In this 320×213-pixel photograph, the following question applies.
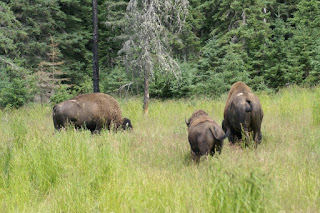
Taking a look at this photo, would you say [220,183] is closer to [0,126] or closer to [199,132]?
[199,132]

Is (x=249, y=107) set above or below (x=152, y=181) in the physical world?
above

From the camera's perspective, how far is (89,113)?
834 cm

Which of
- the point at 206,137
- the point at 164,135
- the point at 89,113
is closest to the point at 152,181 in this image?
the point at 206,137

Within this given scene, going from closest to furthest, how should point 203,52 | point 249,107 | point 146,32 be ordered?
1. point 249,107
2. point 146,32
3. point 203,52

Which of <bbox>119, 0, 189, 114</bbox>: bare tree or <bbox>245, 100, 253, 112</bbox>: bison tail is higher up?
<bbox>119, 0, 189, 114</bbox>: bare tree

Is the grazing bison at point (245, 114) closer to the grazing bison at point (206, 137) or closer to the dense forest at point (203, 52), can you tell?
the grazing bison at point (206, 137)

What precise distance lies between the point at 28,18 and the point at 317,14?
21221 millimetres

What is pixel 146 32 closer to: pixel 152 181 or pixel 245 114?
pixel 245 114

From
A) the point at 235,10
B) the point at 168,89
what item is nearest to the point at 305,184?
the point at 168,89

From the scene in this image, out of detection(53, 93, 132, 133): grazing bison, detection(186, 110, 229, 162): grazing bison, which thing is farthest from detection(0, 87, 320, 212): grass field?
detection(53, 93, 132, 133): grazing bison

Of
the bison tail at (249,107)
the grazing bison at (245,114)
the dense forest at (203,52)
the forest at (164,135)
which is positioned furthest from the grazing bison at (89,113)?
the dense forest at (203,52)

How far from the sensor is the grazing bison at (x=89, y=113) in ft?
25.6

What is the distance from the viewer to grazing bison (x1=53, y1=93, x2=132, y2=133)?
782 centimetres

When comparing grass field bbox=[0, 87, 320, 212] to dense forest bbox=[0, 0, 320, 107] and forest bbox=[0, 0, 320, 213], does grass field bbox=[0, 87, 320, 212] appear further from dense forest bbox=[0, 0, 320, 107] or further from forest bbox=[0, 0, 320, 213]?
dense forest bbox=[0, 0, 320, 107]
